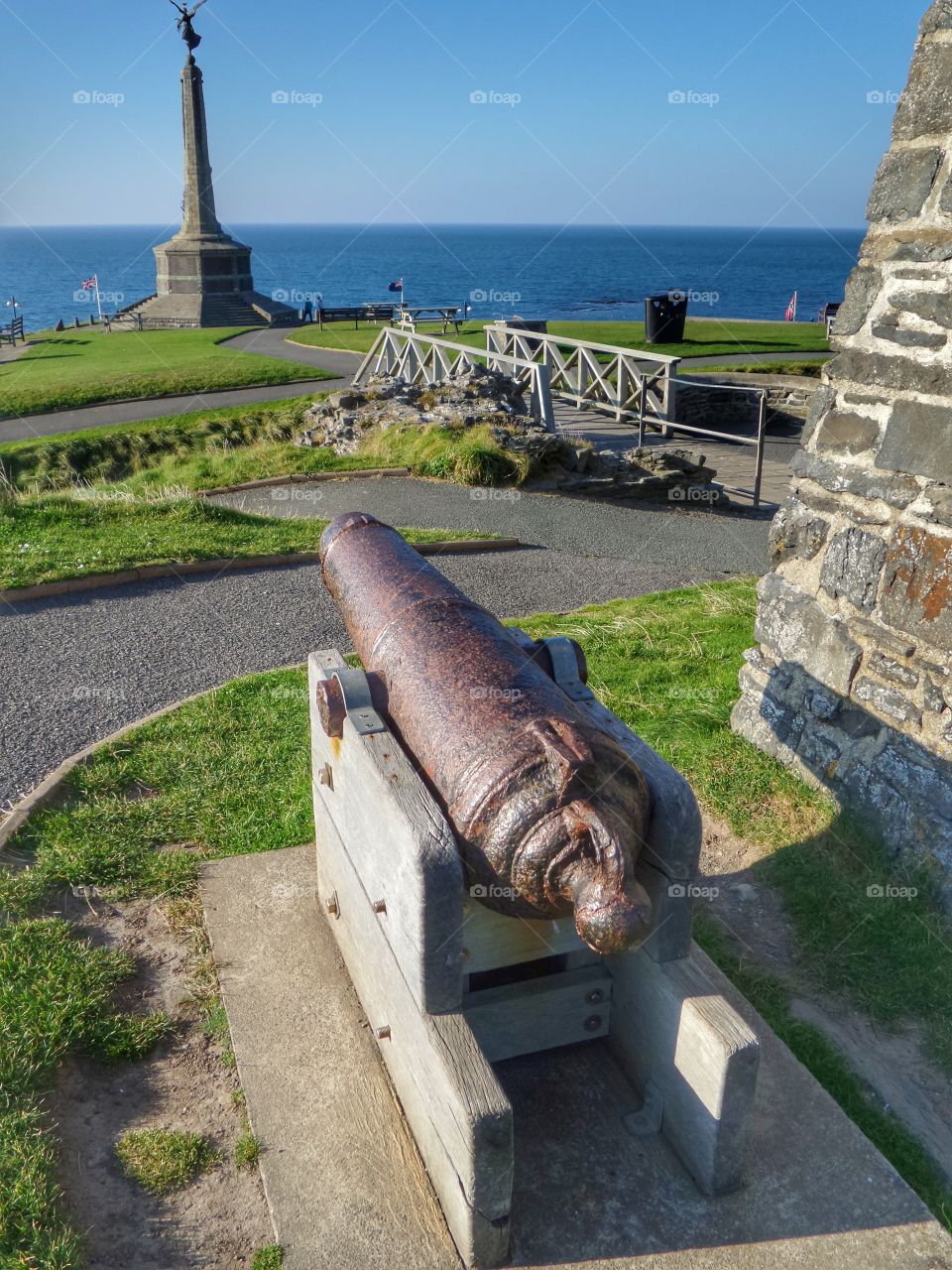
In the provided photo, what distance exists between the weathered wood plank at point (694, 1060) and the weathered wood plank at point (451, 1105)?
2.02ft

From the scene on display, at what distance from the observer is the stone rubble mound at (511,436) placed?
532 inches

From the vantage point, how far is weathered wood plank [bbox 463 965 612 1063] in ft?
10.7

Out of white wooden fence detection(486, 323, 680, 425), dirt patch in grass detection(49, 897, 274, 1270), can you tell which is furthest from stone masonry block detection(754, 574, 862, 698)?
white wooden fence detection(486, 323, 680, 425)

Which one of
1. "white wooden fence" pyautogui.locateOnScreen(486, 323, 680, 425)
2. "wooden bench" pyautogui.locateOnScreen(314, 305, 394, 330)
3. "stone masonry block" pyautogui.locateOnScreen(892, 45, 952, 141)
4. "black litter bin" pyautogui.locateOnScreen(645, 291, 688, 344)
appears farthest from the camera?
"wooden bench" pyautogui.locateOnScreen(314, 305, 394, 330)

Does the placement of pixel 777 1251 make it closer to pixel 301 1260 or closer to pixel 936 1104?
pixel 936 1104

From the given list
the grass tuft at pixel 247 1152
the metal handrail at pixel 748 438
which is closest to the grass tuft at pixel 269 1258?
the grass tuft at pixel 247 1152

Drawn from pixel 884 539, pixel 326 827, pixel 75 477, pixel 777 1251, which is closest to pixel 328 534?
pixel 326 827

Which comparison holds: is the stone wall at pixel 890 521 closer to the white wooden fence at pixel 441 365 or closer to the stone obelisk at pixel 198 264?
the white wooden fence at pixel 441 365

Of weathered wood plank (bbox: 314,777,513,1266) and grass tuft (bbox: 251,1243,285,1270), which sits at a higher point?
weathered wood plank (bbox: 314,777,513,1266)

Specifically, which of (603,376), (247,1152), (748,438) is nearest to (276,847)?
(247,1152)

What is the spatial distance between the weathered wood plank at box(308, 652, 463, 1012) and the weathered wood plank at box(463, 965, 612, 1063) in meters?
0.34

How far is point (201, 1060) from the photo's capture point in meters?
3.60

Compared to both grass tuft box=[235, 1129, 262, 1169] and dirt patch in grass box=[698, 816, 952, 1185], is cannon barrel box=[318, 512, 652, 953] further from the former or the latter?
dirt patch in grass box=[698, 816, 952, 1185]

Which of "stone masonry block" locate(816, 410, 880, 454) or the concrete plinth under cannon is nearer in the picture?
the concrete plinth under cannon
